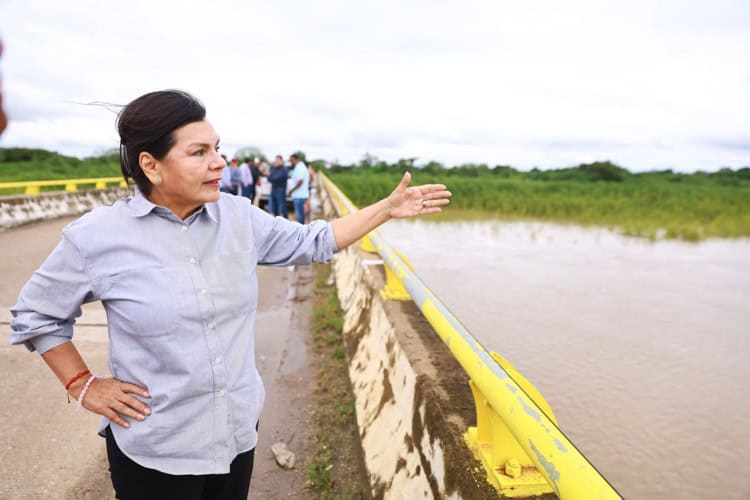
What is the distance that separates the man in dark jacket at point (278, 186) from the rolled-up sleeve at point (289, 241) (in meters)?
8.79

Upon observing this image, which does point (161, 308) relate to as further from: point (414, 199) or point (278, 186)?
point (278, 186)

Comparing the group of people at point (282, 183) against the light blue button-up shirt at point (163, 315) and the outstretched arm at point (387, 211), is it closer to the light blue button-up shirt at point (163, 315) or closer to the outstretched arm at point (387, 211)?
the outstretched arm at point (387, 211)

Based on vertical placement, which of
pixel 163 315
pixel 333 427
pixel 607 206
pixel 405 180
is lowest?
pixel 333 427

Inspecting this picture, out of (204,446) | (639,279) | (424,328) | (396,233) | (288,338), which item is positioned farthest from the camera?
(396,233)

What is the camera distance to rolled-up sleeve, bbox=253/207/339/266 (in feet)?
6.22

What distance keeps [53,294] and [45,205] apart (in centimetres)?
1300

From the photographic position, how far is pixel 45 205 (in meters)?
12.4

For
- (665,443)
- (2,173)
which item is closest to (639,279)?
(665,443)

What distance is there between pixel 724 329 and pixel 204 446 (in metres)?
6.99

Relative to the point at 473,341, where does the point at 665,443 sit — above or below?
below

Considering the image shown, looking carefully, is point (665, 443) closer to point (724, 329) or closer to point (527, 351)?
point (527, 351)

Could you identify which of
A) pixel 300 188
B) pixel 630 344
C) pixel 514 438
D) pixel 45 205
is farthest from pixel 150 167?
pixel 45 205

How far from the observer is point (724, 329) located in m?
6.55

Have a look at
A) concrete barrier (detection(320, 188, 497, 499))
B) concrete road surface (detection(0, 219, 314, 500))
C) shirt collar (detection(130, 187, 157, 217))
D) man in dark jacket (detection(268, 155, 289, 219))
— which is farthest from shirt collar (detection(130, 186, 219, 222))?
man in dark jacket (detection(268, 155, 289, 219))
